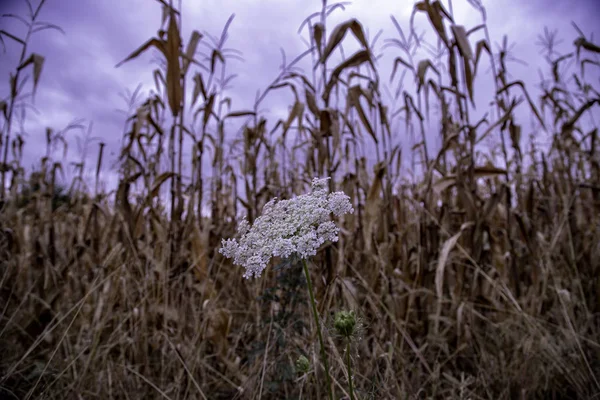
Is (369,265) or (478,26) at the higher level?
(478,26)

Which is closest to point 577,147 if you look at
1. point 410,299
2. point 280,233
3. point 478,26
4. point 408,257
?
point 478,26

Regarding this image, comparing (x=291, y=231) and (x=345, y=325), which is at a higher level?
(x=291, y=231)

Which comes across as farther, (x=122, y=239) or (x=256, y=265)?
(x=122, y=239)

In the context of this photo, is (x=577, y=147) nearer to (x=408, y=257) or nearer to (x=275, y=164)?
(x=408, y=257)

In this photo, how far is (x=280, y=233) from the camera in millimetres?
831

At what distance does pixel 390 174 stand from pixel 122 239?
1958 mm

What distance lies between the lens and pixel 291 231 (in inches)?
32.3

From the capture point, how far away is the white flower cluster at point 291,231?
2.51 feet

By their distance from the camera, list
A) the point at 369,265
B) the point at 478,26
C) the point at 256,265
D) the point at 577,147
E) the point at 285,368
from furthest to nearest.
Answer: the point at 577,147
the point at 478,26
the point at 369,265
the point at 285,368
the point at 256,265

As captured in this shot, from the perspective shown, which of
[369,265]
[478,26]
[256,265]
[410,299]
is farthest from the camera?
[478,26]

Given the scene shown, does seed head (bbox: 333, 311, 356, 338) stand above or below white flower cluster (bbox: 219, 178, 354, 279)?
below

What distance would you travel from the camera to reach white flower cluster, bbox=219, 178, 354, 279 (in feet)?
2.51

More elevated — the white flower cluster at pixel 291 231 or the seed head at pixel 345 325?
the white flower cluster at pixel 291 231

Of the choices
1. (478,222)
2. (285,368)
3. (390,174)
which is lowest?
(285,368)
